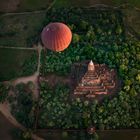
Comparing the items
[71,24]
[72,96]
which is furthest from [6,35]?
[72,96]

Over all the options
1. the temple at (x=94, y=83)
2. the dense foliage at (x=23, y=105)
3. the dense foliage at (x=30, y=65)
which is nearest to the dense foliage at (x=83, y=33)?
the dense foliage at (x=30, y=65)

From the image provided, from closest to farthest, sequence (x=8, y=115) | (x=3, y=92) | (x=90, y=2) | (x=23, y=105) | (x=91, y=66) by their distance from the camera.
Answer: (x=91, y=66), (x=8, y=115), (x=23, y=105), (x=3, y=92), (x=90, y=2)

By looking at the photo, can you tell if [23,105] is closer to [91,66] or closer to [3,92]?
[3,92]

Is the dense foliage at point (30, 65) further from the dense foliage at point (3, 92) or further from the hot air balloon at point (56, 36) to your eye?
the hot air balloon at point (56, 36)

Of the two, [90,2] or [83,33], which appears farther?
[90,2]

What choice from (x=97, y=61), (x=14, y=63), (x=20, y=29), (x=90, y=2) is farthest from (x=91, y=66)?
(x=90, y=2)

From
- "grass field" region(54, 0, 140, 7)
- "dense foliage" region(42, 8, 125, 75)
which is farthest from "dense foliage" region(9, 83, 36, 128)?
"grass field" region(54, 0, 140, 7)

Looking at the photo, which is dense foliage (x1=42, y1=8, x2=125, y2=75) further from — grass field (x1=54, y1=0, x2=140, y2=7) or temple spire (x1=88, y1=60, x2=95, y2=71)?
temple spire (x1=88, y1=60, x2=95, y2=71)
